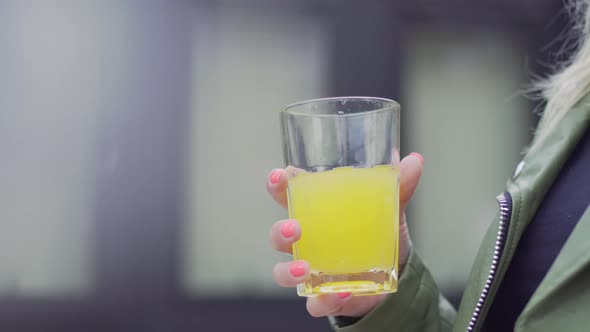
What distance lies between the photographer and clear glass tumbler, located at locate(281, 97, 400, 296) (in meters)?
1.04

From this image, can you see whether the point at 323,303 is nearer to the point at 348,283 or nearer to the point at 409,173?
the point at 348,283

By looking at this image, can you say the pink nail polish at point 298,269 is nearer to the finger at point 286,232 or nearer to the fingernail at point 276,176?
the finger at point 286,232

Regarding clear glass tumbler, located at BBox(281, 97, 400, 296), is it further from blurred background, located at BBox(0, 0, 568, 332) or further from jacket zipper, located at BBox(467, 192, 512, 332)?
blurred background, located at BBox(0, 0, 568, 332)

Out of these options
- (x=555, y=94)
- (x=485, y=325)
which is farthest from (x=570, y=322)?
(x=555, y=94)

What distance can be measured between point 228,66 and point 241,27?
251 millimetres

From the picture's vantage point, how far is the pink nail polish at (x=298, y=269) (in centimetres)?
102

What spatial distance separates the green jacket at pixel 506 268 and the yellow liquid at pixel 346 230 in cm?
21

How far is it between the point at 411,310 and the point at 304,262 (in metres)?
0.39

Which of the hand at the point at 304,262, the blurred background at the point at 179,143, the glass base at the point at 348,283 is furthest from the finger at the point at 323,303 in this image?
the blurred background at the point at 179,143

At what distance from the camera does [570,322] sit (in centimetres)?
96

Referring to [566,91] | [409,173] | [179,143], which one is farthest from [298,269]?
[179,143]

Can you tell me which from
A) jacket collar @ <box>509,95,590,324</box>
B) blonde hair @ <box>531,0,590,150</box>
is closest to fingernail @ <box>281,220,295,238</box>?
jacket collar @ <box>509,95,590,324</box>

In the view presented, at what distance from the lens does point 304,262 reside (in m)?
1.03

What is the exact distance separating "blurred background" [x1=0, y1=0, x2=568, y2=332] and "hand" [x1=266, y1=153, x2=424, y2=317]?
8.84 ft
